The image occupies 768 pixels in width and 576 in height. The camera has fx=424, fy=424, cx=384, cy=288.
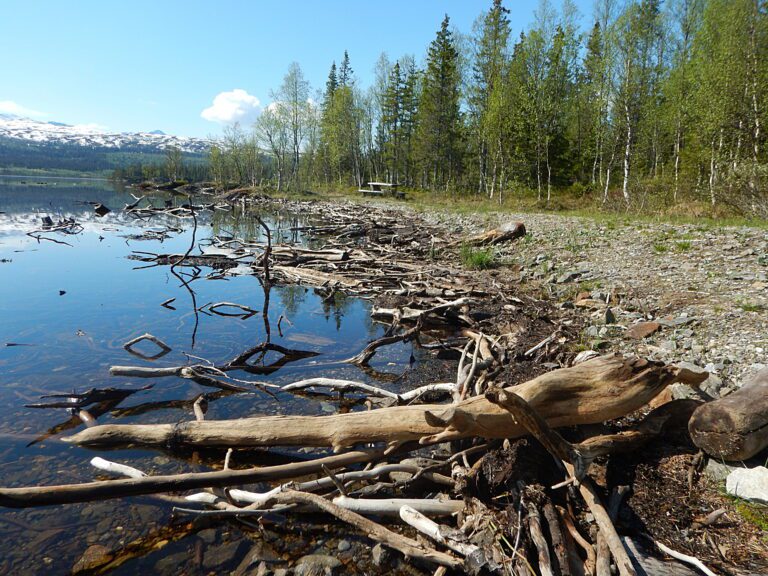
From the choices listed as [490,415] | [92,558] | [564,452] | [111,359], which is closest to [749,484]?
[564,452]

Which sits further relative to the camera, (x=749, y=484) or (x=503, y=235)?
(x=503, y=235)

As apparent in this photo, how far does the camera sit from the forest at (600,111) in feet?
73.4

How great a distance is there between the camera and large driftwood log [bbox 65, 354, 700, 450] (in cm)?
372

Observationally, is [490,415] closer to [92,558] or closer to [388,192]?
[92,558]

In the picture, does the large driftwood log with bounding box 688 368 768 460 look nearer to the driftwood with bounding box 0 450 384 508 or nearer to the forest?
the driftwood with bounding box 0 450 384 508

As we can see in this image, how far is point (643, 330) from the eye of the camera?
23.2 feet

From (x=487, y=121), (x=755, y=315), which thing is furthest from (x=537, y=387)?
(x=487, y=121)

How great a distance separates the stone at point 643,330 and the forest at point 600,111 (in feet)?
47.0

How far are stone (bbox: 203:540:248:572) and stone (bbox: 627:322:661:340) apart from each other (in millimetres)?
6495

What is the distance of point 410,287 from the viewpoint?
11.4 m

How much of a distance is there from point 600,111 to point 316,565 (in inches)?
1470

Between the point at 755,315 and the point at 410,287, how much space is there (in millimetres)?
7015

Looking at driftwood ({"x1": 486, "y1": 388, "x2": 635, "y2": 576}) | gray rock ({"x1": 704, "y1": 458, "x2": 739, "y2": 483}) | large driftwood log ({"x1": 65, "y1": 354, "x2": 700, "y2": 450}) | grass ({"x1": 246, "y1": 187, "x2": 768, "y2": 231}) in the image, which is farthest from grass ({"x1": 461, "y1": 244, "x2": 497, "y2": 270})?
driftwood ({"x1": 486, "y1": 388, "x2": 635, "y2": 576})

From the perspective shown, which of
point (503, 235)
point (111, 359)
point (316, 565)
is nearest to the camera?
point (316, 565)
